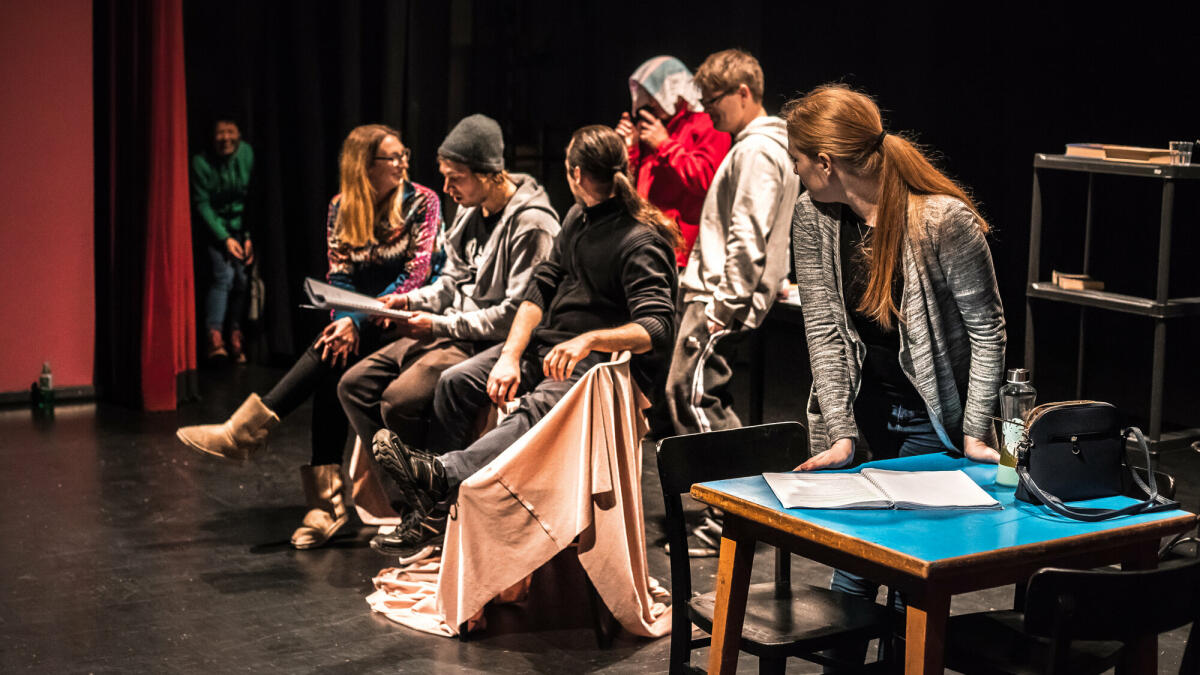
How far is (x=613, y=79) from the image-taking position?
8.16 m

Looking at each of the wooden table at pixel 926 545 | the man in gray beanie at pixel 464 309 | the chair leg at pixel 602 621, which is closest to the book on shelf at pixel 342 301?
the man in gray beanie at pixel 464 309

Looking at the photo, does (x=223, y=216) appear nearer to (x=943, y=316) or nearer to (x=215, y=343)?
(x=215, y=343)

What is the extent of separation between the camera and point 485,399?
154 inches

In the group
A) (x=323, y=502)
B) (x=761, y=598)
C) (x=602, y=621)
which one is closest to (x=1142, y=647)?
Result: (x=761, y=598)

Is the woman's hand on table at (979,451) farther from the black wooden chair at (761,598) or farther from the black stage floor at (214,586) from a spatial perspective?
the black stage floor at (214,586)

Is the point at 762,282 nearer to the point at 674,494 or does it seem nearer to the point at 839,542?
the point at 674,494

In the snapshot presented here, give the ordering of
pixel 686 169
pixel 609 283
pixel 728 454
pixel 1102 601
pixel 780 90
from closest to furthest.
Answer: pixel 1102 601 < pixel 728 454 < pixel 609 283 < pixel 686 169 < pixel 780 90

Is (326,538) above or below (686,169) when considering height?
below

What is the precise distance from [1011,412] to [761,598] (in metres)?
0.60

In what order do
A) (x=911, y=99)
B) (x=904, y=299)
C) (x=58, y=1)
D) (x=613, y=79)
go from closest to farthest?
(x=904, y=299), (x=58, y=1), (x=911, y=99), (x=613, y=79)

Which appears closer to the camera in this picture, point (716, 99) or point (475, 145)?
point (475, 145)

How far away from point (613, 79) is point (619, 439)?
5.00 metres

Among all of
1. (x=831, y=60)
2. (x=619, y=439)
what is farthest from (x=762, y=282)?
(x=831, y=60)

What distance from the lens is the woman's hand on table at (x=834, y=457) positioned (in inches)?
101
